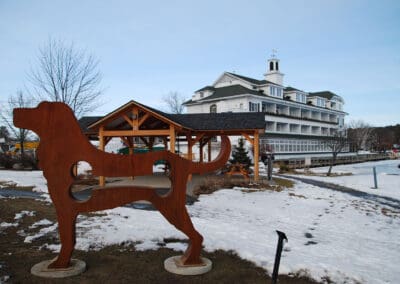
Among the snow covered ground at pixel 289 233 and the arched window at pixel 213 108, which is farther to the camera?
the arched window at pixel 213 108

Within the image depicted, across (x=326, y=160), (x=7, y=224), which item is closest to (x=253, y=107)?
(x=326, y=160)

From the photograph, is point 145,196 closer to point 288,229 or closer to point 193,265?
point 193,265

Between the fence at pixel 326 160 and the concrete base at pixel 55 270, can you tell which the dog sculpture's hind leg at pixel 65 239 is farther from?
the fence at pixel 326 160

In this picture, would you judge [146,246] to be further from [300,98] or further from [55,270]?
[300,98]

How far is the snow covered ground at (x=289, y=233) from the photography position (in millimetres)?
5461

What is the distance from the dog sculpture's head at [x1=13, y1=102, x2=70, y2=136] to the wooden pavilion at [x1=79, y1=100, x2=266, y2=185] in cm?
936

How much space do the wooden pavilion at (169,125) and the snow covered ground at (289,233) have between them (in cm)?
459

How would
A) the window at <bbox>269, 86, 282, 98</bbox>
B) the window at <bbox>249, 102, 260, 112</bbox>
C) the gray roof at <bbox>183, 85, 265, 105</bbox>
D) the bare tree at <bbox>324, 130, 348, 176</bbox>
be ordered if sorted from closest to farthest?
the bare tree at <bbox>324, 130, 348, 176</bbox>, the window at <bbox>249, 102, 260, 112</bbox>, the gray roof at <bbox>183, 85, 265, 105</bbox>, the window at <bbox>269, 86, 282, 98</bbox>

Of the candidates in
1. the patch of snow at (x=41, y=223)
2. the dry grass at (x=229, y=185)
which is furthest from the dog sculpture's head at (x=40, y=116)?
the dry grass at (x=229, y=185)

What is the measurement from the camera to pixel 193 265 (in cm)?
502

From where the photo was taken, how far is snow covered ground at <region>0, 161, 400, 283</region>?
5.46m

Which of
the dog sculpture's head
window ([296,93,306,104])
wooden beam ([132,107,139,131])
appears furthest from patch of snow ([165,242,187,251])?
window ([296,93,306,104])

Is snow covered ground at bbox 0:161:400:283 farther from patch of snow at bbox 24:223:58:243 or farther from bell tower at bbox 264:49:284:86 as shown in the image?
bell tower at bbox 264:49:284:86

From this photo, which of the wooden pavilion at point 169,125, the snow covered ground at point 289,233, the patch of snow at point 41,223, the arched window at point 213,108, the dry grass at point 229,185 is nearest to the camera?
the snow covered ground at point 289,233
